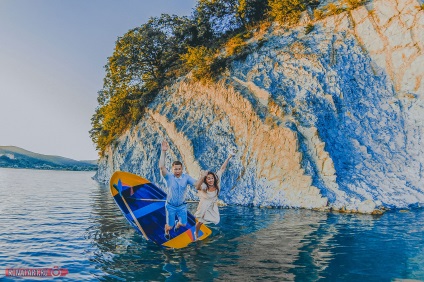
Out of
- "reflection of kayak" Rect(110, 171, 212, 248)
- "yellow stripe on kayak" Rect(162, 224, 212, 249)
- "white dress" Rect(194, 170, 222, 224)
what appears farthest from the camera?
"reflection of kayak" Rect(110, 171, 212, 248)

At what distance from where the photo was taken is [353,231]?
42.2ft

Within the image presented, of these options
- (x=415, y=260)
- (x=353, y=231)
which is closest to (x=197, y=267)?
(x=415, y=260)

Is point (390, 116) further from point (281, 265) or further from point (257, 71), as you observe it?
point (281, 265)

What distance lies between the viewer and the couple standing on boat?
32.3 ft

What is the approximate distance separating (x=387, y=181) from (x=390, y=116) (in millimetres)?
5484

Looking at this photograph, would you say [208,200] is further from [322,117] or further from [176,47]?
[176,47]

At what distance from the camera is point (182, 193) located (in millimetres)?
10203

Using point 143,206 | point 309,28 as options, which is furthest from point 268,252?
point 309,28

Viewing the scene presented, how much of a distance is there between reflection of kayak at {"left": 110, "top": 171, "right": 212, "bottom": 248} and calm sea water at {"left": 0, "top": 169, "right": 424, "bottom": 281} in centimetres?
46

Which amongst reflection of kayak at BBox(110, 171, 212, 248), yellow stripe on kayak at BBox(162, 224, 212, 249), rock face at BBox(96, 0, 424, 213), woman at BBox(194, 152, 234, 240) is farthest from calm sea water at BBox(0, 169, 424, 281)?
rock face at BBox(96, 0, 424, 213)

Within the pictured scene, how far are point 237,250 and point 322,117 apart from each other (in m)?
14.7

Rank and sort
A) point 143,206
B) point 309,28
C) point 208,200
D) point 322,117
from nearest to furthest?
point 208,200
point 143,206
point 322,117
point 309,28

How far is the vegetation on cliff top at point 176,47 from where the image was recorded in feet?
93.0

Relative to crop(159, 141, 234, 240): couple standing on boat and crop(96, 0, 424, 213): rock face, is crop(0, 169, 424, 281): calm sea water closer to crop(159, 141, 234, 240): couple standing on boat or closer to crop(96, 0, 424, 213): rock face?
crop(159, 141, 234, 240): couple standing on boat
